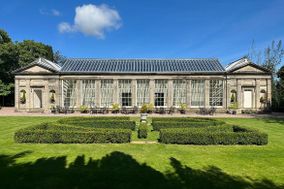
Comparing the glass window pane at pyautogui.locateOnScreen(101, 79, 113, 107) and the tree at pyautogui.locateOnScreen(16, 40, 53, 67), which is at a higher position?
the tree at pyautogui.locateOnScreen(16, 40, 53, 67)

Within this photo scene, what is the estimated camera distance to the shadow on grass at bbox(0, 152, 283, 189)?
697 cm

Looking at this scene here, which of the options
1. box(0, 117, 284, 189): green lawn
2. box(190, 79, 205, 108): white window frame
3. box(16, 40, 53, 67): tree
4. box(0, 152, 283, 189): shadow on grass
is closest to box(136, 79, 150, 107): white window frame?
box(190, 79, 205, 108): white window frame

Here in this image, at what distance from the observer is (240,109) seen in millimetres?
31547

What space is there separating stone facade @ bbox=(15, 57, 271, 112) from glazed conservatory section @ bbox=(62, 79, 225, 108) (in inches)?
5.0

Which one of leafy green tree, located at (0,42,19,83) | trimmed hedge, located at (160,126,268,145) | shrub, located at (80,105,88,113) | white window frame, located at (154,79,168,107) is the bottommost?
trimmed hedge, located at (160,126,268,145)

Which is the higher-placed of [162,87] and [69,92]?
[162,87]

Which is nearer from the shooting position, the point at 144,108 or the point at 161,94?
the point at 144,108

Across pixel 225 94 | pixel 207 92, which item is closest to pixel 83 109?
pixel 207 92

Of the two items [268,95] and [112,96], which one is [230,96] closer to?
[268,95]

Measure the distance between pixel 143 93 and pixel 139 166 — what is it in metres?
23.8

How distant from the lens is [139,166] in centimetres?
865

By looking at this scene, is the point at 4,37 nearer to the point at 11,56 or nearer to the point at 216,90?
the point at 11,56

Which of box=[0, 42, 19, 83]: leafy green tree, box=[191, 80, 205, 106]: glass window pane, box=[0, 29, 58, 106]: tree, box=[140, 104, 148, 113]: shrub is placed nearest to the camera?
box=[140, 104, 148, 113]: shrub

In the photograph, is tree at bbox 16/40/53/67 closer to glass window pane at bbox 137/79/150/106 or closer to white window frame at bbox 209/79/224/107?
glass window pane at bbox 137/79/150/106
